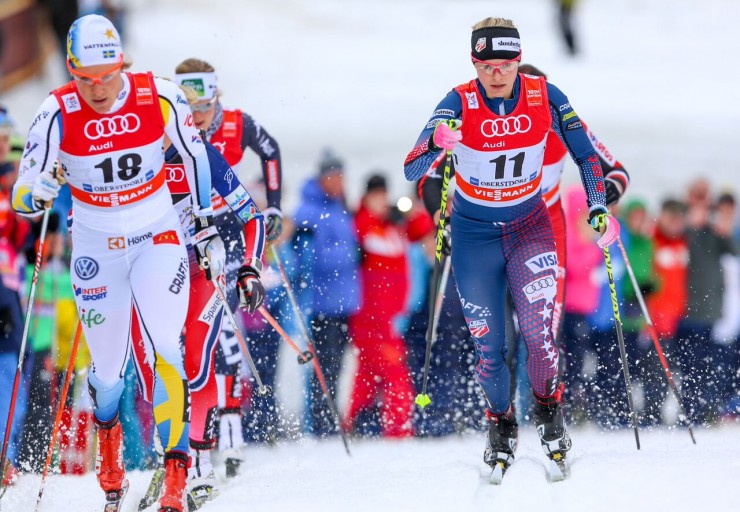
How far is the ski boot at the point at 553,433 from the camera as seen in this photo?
6.29 metres

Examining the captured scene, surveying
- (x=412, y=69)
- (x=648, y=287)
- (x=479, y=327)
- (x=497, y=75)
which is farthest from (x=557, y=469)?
(x=412, y=69)

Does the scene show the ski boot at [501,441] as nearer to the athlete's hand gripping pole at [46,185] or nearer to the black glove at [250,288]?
the black glove at [250,288]

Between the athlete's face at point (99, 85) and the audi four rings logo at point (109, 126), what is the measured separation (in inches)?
2.1

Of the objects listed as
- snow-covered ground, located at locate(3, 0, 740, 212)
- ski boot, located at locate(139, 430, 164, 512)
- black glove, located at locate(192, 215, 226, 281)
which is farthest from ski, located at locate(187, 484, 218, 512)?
snow-covered ground, located at locate(3, 0, 740, 212)

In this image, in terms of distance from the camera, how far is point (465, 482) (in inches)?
250

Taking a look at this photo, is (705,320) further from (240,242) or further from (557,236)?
(240,242)

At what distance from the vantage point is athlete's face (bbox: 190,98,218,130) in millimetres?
7266

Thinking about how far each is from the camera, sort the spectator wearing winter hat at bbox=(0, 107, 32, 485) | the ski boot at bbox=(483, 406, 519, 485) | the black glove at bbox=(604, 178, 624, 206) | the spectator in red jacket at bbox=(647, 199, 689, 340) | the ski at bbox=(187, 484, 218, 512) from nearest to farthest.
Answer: the ski boot at bbox=(483, 406, 519, 485)
the ski at bbox=(187, 484, 218, 512)
the black glove at bbox=(604, 178, 624, 206)
the spectator wearing winter hat at bbox=(0, 107, 32, 485)
the spectator in red jacket at bbox=(647, 199, 689, 340)

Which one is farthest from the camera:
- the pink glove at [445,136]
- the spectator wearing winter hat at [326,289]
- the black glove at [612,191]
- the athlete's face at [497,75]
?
the spectator wearing winter hat at [326,289]

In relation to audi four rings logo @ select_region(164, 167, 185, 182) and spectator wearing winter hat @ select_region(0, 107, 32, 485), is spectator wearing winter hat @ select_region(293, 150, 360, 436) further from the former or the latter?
audi four rings logo @ select_region(164, 167, 185, 182)

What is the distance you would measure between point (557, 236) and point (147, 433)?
348cm

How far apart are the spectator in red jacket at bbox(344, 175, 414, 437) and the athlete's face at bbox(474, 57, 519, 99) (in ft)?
10.6

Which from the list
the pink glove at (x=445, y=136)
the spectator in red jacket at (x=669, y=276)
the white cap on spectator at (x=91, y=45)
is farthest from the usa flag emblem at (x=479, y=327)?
the spectator in red jacket at (x=669, y=276)

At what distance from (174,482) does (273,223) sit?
2.40 meters
